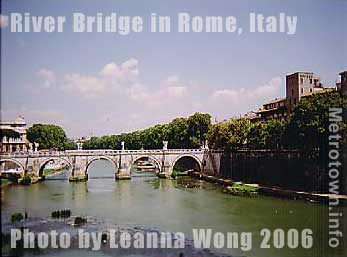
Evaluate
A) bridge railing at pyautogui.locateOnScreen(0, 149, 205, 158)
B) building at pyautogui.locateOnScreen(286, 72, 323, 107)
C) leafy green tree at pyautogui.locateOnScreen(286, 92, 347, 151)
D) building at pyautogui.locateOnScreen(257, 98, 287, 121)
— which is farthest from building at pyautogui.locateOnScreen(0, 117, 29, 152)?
building at pyautogui.locateOnScreen(257, 98, 287, 121)

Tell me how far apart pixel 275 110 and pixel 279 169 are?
4.77 metres

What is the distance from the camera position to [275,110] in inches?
543

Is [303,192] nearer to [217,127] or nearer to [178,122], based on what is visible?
[217,127]

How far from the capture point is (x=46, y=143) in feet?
23.3

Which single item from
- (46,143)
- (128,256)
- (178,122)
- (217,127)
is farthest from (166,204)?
(178,122)

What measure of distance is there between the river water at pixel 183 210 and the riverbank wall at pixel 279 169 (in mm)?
536

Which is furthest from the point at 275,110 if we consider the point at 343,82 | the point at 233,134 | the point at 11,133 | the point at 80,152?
the point at 11,133

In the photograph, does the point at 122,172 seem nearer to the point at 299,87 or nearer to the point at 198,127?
the point at 198,127

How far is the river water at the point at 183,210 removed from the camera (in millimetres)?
5051

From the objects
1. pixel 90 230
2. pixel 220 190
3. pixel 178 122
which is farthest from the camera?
pixel 178 122

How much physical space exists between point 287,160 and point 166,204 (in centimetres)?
269

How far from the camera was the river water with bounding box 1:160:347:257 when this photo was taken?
5051 millimetres

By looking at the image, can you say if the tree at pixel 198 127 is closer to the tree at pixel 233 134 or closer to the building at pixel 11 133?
the tree at pixel 233 134

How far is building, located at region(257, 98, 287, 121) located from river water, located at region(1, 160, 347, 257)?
448 cm
